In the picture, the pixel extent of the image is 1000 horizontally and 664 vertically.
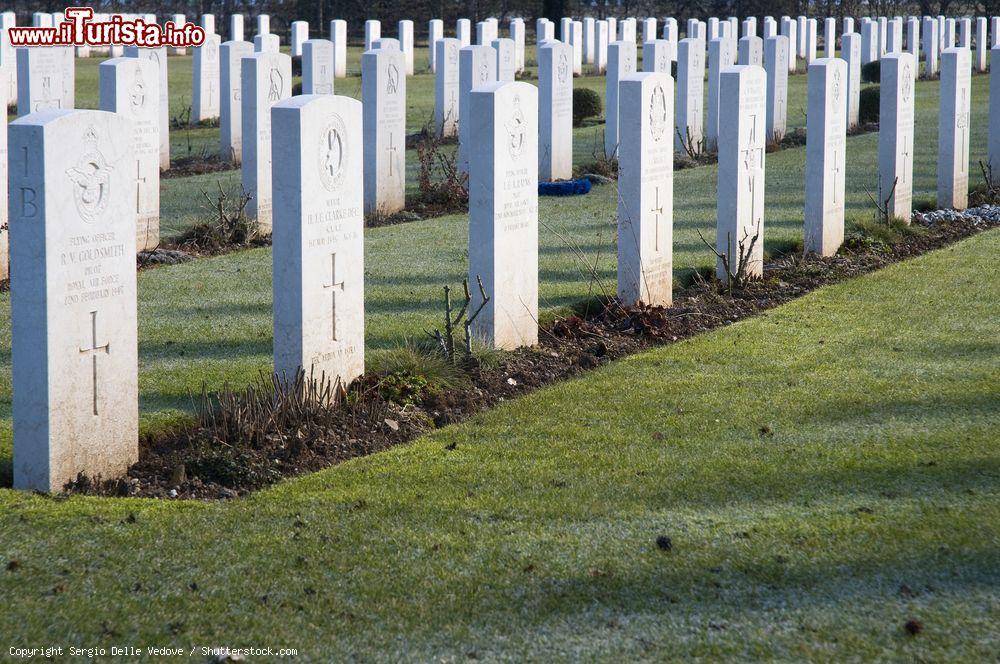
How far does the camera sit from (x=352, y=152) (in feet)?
21.5

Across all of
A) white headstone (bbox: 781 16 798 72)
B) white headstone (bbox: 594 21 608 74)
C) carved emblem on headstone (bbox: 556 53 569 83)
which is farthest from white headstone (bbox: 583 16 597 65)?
A: carved emblem on headstone (bbox: 556 53 569 83)

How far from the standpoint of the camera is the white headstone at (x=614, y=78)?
17234 mm

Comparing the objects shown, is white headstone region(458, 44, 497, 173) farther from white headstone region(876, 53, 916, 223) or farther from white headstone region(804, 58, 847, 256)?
white headstone region(804, 58, 847, 256)

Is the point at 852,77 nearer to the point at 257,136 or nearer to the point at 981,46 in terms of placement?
the point at 257,136

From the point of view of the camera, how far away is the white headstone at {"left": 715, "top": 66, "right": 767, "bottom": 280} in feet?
30.8

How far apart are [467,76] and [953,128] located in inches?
233

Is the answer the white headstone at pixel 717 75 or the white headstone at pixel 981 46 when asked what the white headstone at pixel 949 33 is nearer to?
the white headstone at pixel 981 46

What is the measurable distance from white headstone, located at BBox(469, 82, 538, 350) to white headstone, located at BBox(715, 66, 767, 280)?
212cm

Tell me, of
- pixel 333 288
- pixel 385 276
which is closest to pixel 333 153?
pixel 333 288

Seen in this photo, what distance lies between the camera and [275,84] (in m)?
12.8

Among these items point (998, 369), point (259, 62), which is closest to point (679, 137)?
point (259, 62)

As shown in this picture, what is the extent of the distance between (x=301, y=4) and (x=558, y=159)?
109 ft

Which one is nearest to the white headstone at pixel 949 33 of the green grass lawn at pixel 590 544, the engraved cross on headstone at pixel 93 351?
the green grass lawn at pixel 590 544

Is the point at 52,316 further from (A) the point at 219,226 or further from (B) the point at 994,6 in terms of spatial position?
(B) the point at 994,6
